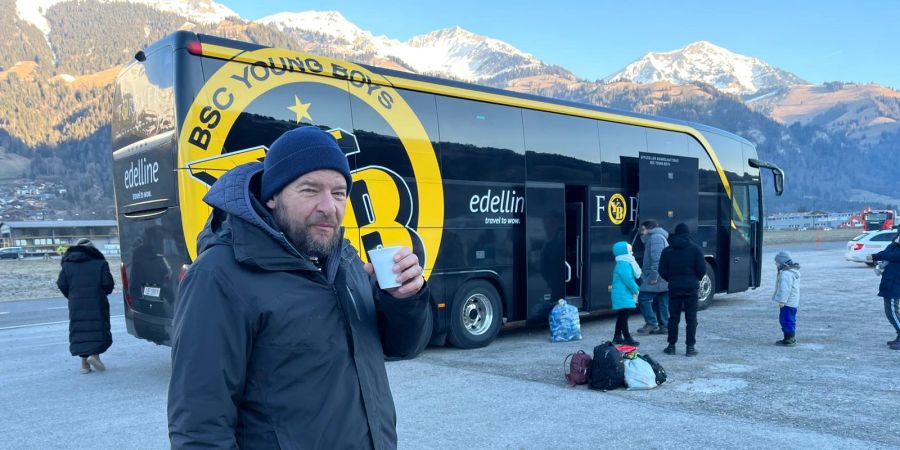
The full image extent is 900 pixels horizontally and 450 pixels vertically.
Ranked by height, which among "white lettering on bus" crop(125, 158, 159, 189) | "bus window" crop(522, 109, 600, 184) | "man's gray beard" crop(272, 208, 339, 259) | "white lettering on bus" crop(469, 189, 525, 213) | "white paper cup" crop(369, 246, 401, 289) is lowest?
"white paper cup" crop(369, 246, 401, 289)

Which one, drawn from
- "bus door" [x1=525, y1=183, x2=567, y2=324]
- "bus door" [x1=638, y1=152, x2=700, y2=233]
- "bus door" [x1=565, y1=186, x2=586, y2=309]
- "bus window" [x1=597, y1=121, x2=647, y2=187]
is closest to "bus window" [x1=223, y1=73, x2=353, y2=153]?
"bus door" [x1=525, y1=183, x2=567, y2=324]

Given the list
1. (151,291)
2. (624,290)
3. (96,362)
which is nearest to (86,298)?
(96,362)

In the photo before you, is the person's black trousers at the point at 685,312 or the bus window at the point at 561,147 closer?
the person's black trousers at the point at 685,312

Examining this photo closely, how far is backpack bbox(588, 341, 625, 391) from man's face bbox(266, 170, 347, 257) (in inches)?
202

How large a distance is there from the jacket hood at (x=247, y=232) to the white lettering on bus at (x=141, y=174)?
559 cm

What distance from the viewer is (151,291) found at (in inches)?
286

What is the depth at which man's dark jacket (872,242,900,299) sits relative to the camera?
28.2 feet

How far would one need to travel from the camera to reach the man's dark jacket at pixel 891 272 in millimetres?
8594

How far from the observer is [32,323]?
13328 millimetres

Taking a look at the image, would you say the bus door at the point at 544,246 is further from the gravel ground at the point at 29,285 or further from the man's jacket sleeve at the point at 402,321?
the gravel ground at the point at 29,285

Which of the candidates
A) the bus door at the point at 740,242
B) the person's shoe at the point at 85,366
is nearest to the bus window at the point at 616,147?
the bus door at the point at 740,242

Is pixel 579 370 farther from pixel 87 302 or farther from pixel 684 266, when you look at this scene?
pixel 87 302

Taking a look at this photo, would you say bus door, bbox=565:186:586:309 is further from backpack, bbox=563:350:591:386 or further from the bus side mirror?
the bus side mirror

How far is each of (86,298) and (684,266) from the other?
7683 mm
